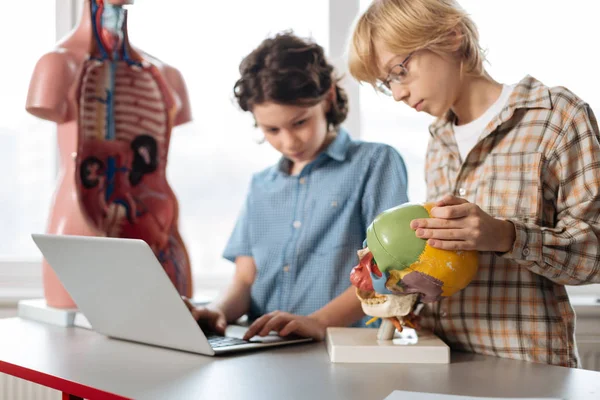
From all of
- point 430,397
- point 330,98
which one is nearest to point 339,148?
point 330,98

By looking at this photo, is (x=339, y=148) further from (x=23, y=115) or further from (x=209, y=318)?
(x=23, y=115)

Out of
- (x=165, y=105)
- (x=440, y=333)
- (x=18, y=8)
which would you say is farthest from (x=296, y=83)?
(x=18, y=8)

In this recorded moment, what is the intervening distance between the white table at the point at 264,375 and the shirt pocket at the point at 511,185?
26 centimetres

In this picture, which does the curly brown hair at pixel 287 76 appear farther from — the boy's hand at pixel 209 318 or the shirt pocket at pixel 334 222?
the boy's hand at pixel 209 318

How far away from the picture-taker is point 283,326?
130 cm

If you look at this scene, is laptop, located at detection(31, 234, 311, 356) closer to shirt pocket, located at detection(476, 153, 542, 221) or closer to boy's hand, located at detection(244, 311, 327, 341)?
boy's hand, located at detection(244, 311, 327, 341)

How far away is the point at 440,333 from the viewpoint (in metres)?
1.31

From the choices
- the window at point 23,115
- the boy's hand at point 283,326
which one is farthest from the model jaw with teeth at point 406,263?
the window at point 23,115

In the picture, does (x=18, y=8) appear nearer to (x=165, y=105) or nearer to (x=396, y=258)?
(x=165, y=105)

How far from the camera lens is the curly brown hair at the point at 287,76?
151 centimetres

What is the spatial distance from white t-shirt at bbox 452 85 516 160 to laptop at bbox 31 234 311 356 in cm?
48

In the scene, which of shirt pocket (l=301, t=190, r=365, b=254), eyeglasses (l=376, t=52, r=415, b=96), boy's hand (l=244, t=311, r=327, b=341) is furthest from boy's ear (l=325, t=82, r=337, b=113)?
boy's hand (l=244, t=311, r=327, b=341)

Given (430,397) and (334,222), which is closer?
(430,397)

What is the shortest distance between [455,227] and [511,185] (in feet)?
0.92
